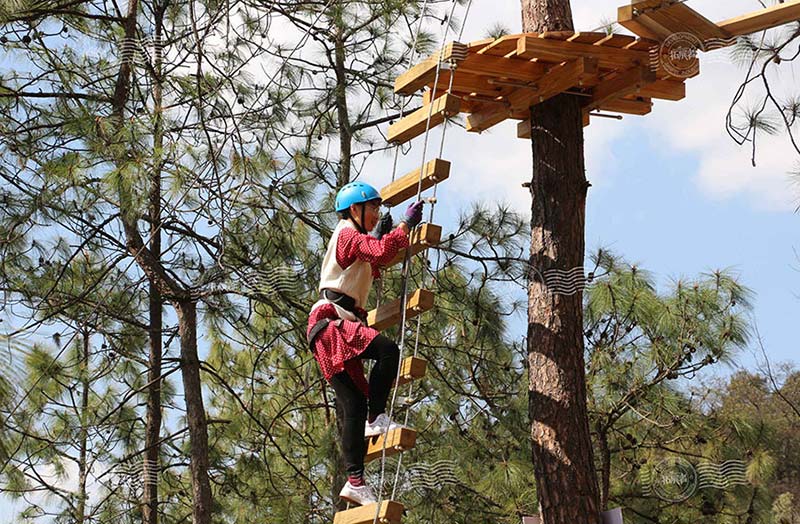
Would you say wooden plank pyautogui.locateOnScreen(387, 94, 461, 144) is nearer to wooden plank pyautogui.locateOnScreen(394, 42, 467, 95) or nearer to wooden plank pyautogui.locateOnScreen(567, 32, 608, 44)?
wooden plank pyautogui.locateOnScreen(394, 42, 467, 95)

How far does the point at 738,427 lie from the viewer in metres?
9.93

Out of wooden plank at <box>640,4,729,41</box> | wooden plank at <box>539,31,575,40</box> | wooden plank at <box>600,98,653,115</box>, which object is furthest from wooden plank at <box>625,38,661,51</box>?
wooden plank at <box>600,98,653,115</box>

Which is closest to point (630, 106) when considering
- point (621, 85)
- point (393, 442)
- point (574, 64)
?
point (621, 85)

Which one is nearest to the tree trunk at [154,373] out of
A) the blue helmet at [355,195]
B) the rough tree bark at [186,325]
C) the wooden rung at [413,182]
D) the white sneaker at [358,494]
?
the rough tree bark at [186,325]

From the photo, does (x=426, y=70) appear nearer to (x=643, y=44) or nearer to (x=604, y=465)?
(x=643, y=44)

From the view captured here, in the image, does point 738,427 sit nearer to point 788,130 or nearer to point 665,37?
point 788,130

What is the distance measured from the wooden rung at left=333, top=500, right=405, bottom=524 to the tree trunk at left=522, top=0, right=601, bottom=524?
1324 millimetres

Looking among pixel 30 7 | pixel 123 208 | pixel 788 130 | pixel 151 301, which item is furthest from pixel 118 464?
pixel 788 130

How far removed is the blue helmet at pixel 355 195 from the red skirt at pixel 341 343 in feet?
1.37

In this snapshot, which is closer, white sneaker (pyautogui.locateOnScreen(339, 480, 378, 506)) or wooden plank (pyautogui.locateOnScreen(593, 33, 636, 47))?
white sneaker (pyautogui.locateOnScreen(339, 480, 378, 506))

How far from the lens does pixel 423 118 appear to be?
18.2 feet

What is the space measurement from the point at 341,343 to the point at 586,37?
6.03ft

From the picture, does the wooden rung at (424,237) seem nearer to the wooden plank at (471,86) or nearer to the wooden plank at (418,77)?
the wooden plank at (418,77)

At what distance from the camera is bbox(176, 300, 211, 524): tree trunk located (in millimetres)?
8648
